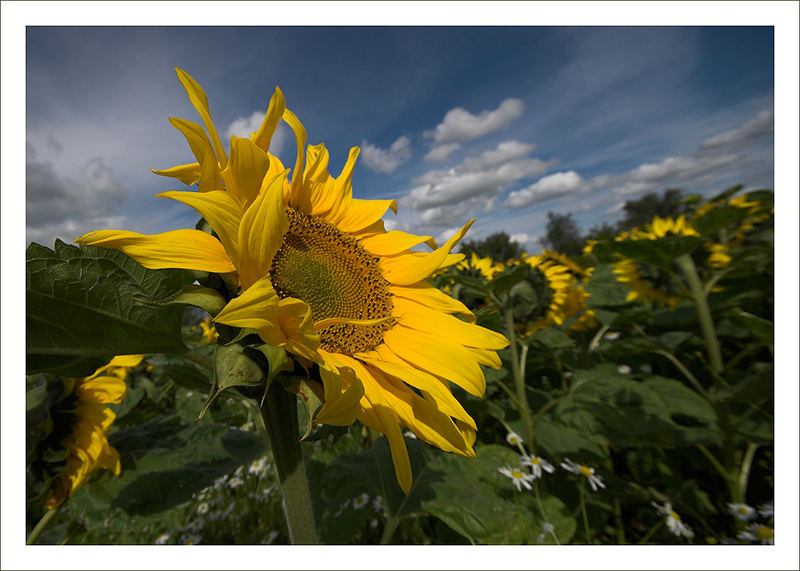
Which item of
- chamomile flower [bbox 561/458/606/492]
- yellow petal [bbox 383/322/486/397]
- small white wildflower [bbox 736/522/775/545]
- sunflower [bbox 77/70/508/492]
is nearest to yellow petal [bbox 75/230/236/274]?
sunflower [bbox 77/70/508/492]

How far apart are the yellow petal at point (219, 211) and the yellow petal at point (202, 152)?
0.06 meters

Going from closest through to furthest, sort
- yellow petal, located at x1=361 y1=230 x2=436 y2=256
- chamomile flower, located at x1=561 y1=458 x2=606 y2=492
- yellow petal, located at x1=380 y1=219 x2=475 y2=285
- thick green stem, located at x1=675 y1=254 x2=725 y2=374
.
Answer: yellow petal, located at x1=380 y1=219 x2=475 y2=285
yellow petal, located at x1=361 y1=230 x2=436 y2=256
chamomile flower, located at x1=561 y1=458 x2=606 y2=492
thick green stem, located at x1=675 y1=254 x2=725 y2=374

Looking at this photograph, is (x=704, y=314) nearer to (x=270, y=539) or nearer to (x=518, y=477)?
(x=518, y=477)

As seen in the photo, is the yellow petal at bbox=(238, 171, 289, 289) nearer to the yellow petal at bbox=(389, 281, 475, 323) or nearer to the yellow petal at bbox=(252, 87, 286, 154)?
the yellow petal at bbox=(252, 87, 286, 154)

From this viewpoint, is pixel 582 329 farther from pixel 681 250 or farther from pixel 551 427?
pixel 551 427

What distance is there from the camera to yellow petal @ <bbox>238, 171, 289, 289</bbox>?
431mm

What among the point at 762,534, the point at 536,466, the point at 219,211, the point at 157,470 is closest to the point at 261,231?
the point at 219,211

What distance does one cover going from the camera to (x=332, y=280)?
2.00 feet

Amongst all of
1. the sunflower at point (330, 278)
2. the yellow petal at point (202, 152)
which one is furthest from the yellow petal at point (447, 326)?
the yellow petal at point (202, 152)

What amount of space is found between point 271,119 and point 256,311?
284 mm

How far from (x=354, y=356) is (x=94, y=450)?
2.55ft

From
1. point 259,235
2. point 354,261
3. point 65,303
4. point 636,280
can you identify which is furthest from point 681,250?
point 65,303

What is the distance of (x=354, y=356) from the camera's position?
21.4 inches

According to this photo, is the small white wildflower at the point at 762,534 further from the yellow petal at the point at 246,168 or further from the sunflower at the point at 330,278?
the yellow petal at the point at 246,168
